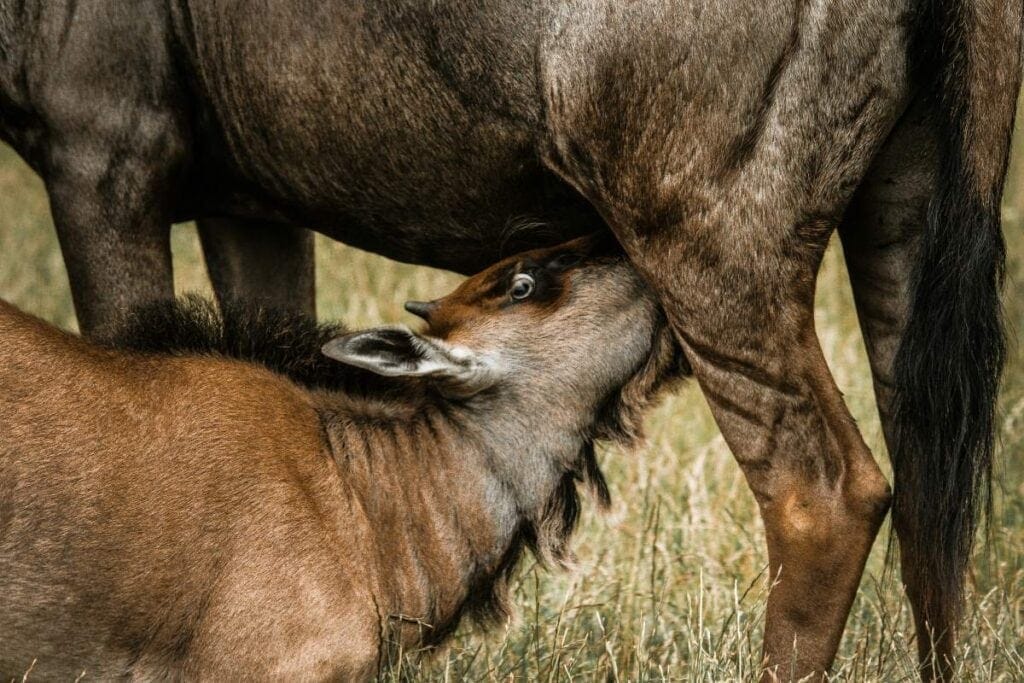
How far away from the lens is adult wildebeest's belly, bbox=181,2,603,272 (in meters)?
4.43

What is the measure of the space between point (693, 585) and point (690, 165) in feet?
7.50

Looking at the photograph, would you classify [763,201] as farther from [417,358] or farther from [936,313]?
[417,358]

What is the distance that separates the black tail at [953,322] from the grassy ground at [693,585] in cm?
46

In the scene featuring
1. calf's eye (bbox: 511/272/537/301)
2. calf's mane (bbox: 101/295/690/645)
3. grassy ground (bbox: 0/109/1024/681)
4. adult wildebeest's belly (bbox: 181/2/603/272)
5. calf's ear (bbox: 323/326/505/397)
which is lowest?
grassy ground (bbox: 0/109/1024/681)

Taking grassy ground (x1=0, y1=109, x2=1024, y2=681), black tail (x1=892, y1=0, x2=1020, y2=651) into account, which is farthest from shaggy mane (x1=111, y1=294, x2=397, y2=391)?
black tail (x1=892, y1=0, x2=1020, y2=651)

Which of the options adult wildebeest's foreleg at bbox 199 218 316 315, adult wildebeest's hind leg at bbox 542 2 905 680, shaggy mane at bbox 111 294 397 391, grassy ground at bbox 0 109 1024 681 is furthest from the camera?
adult wildebeest's foreleg at bbox 199 218 316 315

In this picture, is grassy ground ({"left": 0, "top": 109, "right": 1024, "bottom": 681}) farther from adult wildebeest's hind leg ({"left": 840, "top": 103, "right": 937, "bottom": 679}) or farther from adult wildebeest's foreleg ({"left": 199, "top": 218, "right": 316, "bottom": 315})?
adult wildebeest's foreleg ({"left": 199, "top": 218, "right": 316, "bottom": 315})

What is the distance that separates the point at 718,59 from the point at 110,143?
194 cm

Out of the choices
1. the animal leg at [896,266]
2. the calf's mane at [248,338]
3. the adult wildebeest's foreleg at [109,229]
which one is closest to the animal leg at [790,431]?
the animal leg at [896,266]

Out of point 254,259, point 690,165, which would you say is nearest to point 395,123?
point 690,165

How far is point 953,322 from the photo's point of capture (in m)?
4.36

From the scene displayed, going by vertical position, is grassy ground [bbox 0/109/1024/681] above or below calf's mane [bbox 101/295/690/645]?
below

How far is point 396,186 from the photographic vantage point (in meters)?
4.74

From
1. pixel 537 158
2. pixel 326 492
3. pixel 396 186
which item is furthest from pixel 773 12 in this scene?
pixel 326 492
